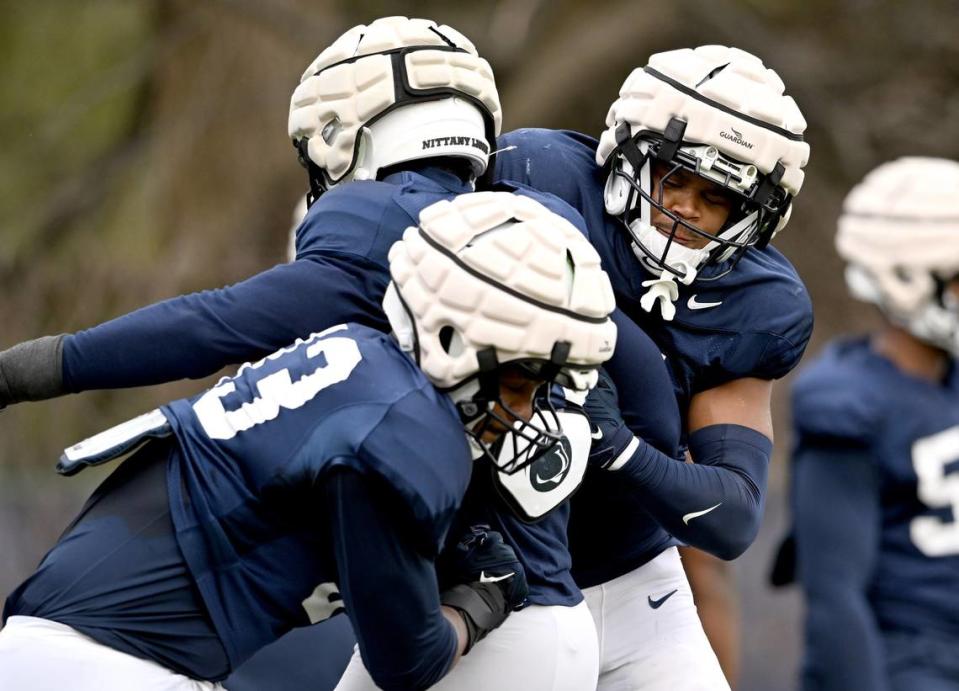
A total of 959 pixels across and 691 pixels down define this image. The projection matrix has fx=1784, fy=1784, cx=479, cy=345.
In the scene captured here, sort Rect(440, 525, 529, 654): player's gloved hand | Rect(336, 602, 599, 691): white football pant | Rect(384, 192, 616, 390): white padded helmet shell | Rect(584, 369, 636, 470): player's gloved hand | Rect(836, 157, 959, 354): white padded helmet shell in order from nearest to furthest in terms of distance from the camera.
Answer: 1. Rect(384, 192, 616, 390): white padded helmet shell
2. Rect(440, 525, 529, 654): player's gloved hand
3. Rect(336, 602, 599, 691): white football pant
4. Rect(584, 369, 636, 470): player's gloved hand
5. Rect(836, 157, 959, 354): white padded helmet shell

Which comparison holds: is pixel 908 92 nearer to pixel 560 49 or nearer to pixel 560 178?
pixel 560 49

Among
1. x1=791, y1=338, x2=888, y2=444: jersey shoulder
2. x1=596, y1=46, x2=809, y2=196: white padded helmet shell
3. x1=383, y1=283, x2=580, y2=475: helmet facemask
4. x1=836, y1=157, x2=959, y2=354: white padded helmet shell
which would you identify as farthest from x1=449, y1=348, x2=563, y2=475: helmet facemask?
x1=836, y1=157, x2=959, y2=354: white padded helmet shell

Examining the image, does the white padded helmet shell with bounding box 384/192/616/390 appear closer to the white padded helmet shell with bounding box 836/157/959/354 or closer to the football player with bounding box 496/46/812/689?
the football player with bounding box 496/46/812/689

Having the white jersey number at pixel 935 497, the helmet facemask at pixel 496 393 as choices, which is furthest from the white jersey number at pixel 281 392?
the white jersey number at pixel 935 497

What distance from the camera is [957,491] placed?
Answer: 151 inches

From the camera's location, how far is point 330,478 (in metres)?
2.77

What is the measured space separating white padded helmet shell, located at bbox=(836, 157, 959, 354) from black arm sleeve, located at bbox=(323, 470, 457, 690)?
61.9 inches

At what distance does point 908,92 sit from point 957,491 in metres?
8.16

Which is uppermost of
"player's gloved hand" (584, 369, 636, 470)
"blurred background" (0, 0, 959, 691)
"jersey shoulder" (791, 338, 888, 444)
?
"player's gloved hand" (584, 369, 636, 470)

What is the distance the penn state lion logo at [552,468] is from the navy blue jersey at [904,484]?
918 mm

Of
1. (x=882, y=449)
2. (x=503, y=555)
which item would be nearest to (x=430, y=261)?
(x=503, y=555)

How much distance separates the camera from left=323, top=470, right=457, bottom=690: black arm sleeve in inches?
109

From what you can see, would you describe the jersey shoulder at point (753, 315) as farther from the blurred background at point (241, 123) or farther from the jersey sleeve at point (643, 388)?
the blurred background at point (241, 123)

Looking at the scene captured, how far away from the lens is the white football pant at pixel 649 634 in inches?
149
